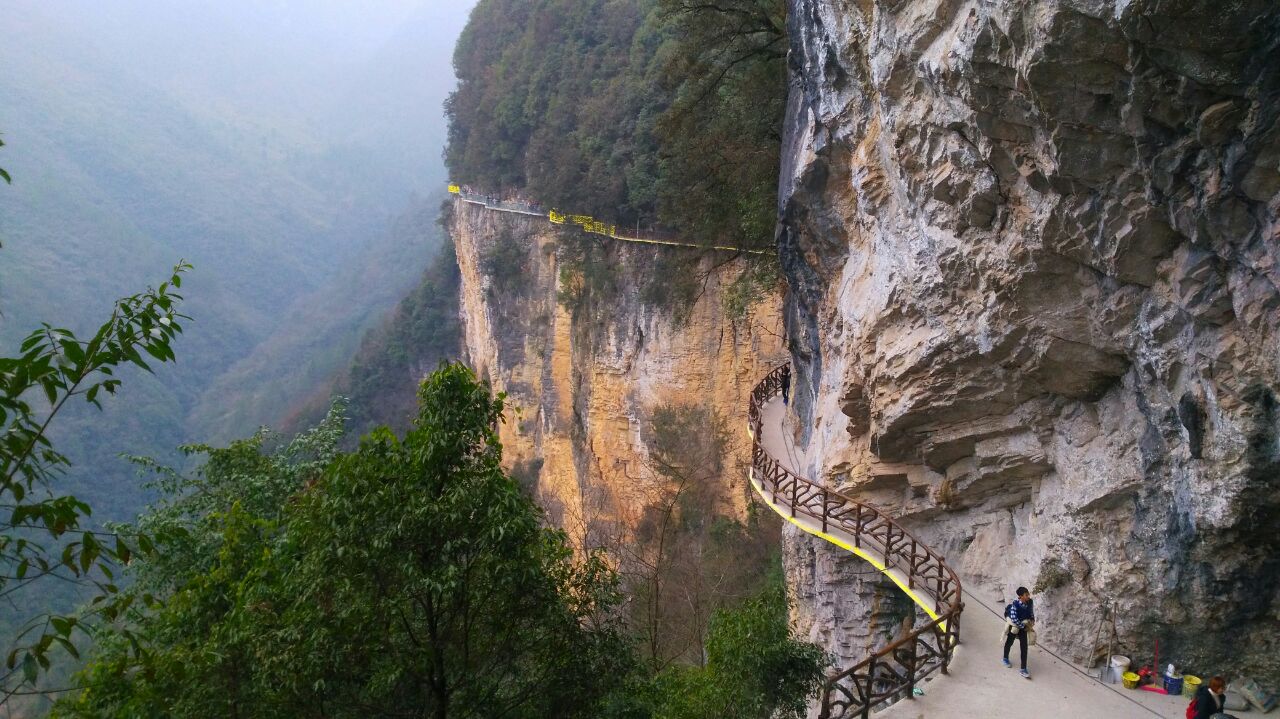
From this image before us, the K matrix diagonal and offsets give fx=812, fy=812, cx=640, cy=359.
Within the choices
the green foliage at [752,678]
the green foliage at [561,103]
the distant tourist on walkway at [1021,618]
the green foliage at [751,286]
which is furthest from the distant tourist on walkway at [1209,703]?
the green foliage at [561,103]

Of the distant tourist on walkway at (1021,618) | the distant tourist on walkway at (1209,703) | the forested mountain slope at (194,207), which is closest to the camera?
the distant tourist on walkway at (1209,703)

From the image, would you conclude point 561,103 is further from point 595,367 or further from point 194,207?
point 194,207

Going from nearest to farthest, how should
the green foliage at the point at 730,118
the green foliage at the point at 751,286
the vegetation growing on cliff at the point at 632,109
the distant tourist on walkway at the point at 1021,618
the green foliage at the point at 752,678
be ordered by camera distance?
the green foliage at the point at 752,678, the distant tourist on walkway at the point at 1021,618, the green foliage at the point at 730,118, the vegetation growing on cliff at the point at 632,109, the green foliage at the point at 751,286

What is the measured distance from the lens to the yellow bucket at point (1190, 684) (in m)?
7.40

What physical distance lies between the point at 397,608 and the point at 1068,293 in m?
6.33

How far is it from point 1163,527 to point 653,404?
56.3 feet

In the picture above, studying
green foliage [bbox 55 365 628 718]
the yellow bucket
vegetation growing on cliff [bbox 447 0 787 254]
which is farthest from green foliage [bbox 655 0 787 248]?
green foliage [bbox 55 365 628 718]

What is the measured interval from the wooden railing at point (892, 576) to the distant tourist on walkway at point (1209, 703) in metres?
1.98

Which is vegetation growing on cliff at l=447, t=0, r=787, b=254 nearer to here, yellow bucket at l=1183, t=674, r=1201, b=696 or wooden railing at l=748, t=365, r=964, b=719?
wooden railing at l=748, t=365, r=964, b=719

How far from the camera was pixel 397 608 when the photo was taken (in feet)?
19.4

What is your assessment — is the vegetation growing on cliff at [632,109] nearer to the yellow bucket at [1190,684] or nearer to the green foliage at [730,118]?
the green foliage at [730,118]

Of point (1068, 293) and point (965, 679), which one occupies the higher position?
point (1068, 293)

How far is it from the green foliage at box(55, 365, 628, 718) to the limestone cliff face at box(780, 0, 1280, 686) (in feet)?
15.8

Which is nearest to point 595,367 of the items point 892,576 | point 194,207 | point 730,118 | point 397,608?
point 730,118
